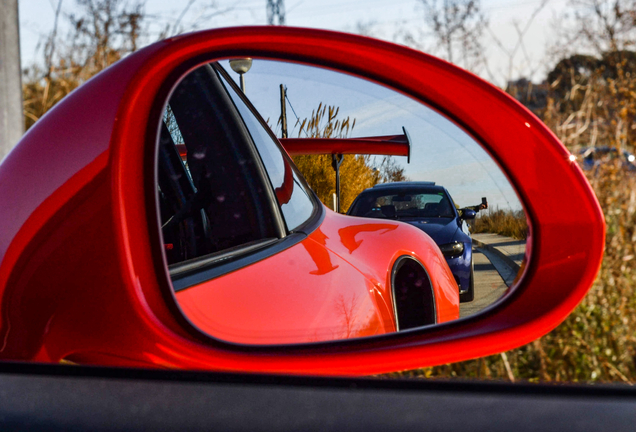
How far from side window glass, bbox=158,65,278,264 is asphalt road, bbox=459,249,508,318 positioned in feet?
1.89

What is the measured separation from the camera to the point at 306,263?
4.25ft

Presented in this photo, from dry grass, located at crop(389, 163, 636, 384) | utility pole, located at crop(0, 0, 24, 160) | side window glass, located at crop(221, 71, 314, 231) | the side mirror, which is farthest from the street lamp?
dry grass, located at crop(389, 163, 636, 384)

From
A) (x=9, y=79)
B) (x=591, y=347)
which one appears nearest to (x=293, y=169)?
(x=9, y=79)

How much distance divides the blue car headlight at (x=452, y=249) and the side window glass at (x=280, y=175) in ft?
1.27

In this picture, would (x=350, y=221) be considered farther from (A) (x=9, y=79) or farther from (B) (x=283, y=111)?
(A) (x=9, y=79)

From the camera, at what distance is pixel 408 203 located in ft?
3.56

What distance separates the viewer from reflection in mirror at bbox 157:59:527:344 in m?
1.08

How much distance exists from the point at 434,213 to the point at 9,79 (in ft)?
7.35

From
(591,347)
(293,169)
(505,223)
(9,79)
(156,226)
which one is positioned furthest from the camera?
(591,347)

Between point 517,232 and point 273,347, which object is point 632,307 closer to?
point 517,232

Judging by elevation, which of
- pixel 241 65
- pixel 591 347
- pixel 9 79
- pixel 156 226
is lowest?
pixel 591 347

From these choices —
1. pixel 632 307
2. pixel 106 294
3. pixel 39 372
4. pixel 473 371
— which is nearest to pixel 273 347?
pixel 106 294

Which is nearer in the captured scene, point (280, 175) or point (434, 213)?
point (434, 213)

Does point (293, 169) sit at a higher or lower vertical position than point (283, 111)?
lower
